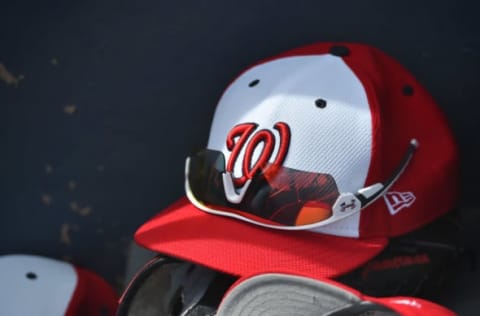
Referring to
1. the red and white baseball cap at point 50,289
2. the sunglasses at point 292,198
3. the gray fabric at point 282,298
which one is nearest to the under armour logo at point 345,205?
the sunglasses at point 292,198

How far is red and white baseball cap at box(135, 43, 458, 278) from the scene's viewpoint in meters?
0.97

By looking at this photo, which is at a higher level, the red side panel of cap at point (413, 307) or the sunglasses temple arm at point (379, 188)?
the sunglasses temple arm at point (379, 188)

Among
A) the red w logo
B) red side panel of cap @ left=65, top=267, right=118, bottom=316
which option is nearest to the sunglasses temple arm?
the red w logo

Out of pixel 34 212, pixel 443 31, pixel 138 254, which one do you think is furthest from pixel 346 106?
pixel 34 212

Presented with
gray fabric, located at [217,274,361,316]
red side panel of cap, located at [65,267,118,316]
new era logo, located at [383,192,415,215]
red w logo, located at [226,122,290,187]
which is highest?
red w logo, located at [226,122,290,187]

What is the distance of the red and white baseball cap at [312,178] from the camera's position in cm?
97

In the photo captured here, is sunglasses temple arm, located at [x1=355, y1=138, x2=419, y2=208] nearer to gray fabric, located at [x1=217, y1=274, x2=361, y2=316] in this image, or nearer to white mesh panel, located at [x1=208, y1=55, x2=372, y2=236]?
white mesh panel, located at [x1=208, y1=55, x2=372, y2=236]

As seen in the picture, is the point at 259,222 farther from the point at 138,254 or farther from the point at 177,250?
the point at 138,254

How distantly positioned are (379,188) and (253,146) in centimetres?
15

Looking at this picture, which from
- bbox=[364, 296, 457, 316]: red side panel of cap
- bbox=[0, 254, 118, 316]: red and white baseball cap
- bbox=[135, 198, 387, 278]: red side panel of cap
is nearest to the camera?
bbox=[364, 296, 457, 316]: red side panel of cap

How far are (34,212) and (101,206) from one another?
0.33 ft

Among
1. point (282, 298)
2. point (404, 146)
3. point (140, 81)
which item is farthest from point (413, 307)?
point (140, 81)

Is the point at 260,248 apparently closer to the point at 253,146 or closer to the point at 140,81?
the point at 253,146

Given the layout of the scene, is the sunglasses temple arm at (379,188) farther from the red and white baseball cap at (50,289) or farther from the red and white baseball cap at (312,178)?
the red and white baseball cap at (50,289)
